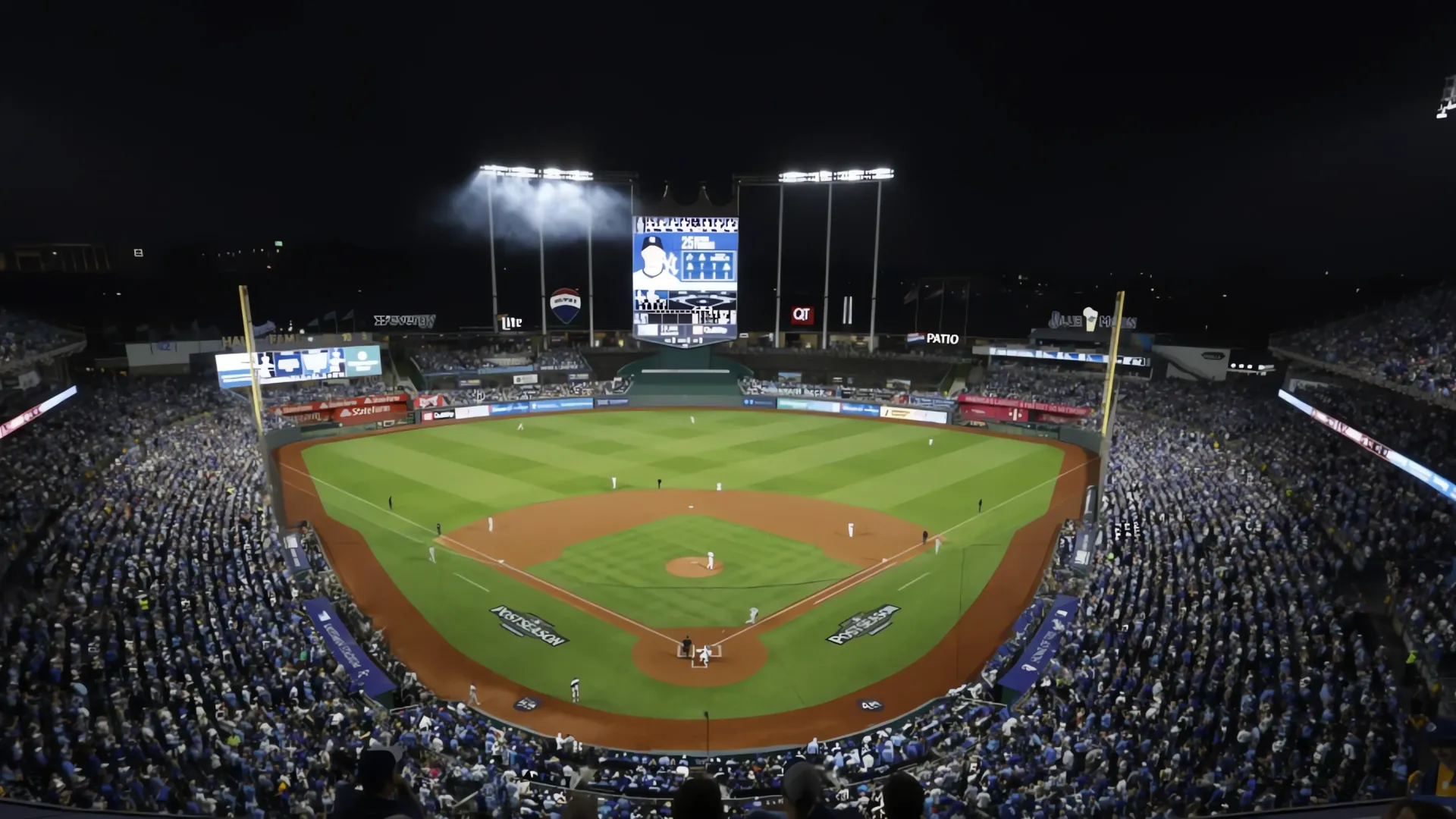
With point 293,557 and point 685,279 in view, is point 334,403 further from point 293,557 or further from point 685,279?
point 293,557

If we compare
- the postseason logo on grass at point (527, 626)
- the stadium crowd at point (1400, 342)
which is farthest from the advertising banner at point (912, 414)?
the postseason logo on grass at point (527, 626)

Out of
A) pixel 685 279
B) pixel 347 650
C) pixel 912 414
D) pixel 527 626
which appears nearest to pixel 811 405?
pixel 912 414

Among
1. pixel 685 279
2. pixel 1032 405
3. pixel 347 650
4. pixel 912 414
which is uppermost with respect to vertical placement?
pixel 685 279

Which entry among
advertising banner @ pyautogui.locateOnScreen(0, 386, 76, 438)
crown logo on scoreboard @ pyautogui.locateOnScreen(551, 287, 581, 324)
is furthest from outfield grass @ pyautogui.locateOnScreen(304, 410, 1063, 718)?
crown logo on scoreboard @ pyautogui.locateOnScreen(551, 287, 581, 324)

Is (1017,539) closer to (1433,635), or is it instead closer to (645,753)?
(1433,635)

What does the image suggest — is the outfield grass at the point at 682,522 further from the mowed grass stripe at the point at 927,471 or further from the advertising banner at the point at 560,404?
the advertising banner at the point at 560,404

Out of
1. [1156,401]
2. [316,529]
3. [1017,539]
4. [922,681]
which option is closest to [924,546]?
[1017,539]
